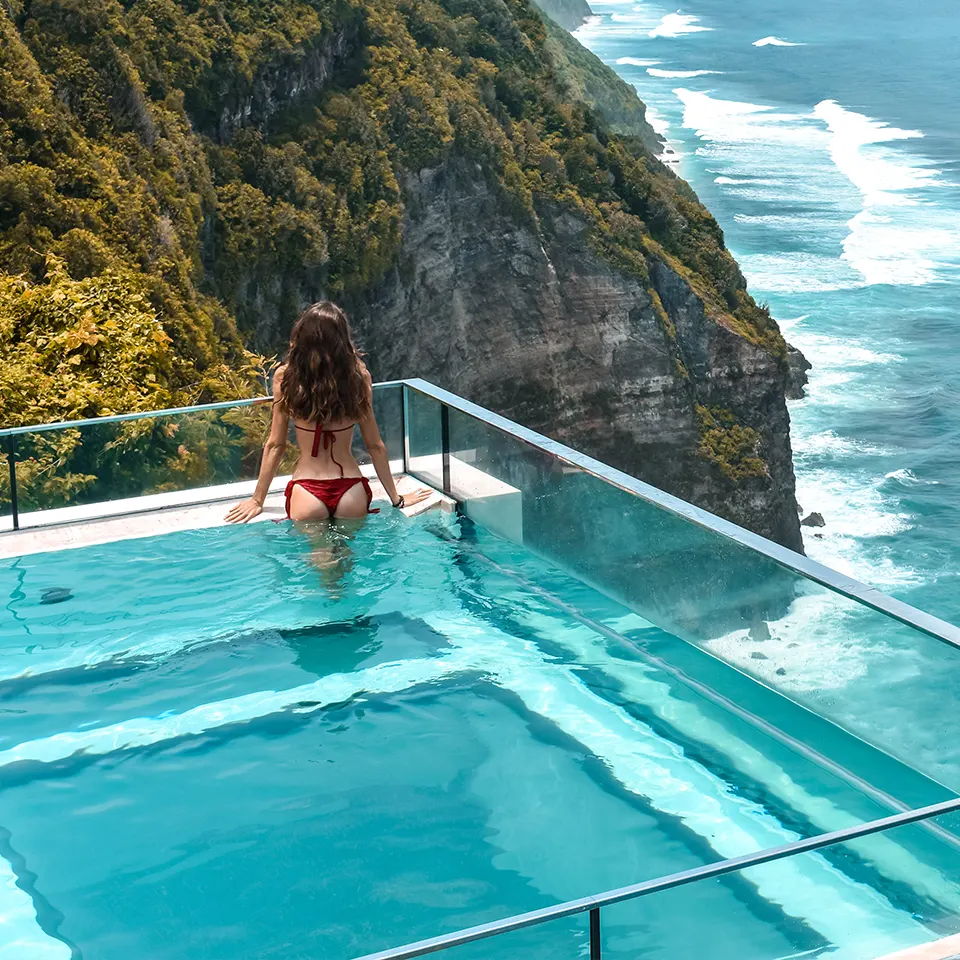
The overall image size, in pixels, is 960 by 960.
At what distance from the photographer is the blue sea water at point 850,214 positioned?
165 ft

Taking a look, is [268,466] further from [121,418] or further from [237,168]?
[237,168]

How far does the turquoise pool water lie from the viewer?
157 inches

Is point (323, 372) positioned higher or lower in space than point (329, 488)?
higher

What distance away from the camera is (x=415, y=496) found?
7.94 m

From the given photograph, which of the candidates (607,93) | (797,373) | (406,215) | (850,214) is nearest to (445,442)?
(406,215)

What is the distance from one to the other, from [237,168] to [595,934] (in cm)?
3542

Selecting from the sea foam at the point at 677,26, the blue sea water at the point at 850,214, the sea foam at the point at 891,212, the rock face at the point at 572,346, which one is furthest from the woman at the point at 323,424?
the sea foam at the point at 677,26

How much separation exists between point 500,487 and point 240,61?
3294cm

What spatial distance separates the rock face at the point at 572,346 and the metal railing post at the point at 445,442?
31262mm

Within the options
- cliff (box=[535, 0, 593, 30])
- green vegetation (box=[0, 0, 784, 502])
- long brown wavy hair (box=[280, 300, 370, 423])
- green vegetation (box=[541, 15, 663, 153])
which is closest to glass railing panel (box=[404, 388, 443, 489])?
long brown wavy hair (box=[280, 300, 370, 423])

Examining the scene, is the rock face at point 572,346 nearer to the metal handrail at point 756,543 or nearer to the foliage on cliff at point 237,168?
the foliage on cliff at point 237,168

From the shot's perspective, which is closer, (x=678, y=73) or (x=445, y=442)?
(x=445, y=442)

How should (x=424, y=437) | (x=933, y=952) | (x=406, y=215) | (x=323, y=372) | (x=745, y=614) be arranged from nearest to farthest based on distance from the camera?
1. (x=933, y=952)
2. (x=745, y=614)
3. (x=323, y=372)
4. (x=424, y=437)
5. (x=406, y=215)

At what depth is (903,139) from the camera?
94.8 m
